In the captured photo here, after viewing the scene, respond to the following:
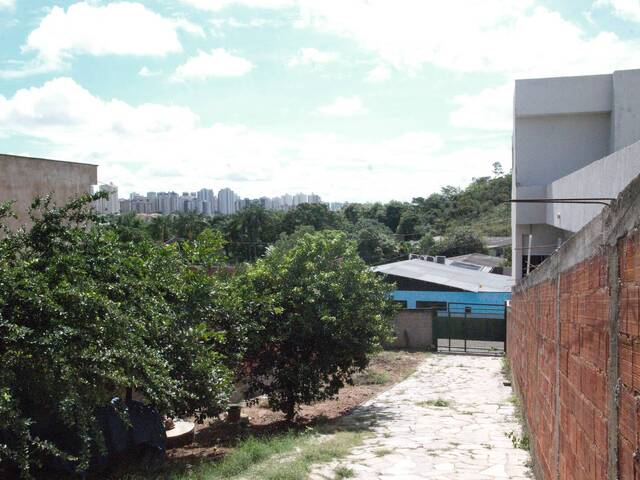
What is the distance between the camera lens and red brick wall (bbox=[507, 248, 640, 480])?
6.59 ft

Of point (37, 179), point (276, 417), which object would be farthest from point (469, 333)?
point (37, 179)

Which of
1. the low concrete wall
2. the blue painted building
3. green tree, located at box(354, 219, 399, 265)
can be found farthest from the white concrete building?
green tree, located at box(354, 219, 399, 265)

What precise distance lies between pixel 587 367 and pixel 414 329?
2316 cm

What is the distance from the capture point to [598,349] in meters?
2.67

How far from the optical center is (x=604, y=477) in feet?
8.20

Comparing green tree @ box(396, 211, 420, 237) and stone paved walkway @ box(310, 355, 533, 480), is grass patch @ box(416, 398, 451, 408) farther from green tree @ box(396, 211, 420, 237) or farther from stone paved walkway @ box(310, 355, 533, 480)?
green tree @ box(396, 211, 420, 237)

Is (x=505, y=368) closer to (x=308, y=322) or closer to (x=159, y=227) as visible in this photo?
(x=308, y=322)

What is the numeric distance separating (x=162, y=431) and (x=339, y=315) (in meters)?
4.45

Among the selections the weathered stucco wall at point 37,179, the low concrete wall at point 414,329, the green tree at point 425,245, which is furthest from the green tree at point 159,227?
the weathered stucco wall at point 37,179

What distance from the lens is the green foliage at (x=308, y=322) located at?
13.1m

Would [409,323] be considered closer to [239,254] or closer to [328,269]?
[328,269]

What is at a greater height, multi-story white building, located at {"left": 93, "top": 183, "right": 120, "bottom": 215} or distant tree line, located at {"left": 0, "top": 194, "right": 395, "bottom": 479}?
multi-story white building, located at {"left": 93, "top": 183, "right": 120, "bottom": 215}

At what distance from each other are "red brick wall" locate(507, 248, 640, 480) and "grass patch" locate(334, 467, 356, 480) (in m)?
3.42

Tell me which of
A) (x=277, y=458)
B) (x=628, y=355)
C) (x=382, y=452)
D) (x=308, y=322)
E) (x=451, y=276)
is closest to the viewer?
(x=628, y=355)
